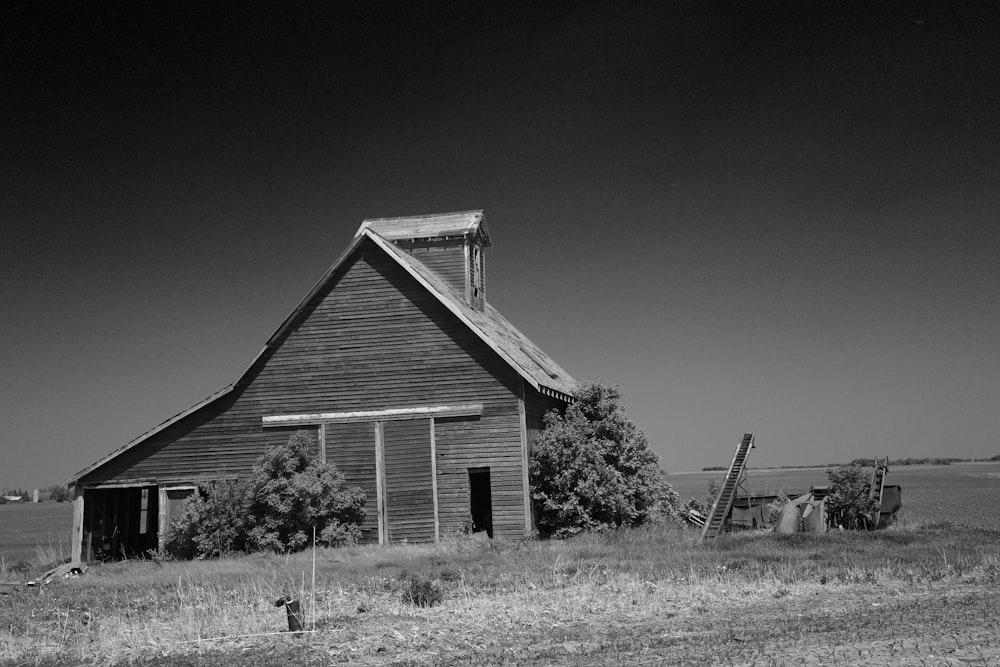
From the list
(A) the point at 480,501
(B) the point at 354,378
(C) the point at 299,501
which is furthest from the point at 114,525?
(A) the point at 480,501

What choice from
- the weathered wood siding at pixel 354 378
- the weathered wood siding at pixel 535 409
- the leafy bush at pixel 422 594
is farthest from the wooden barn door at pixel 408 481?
the leafy bush at pixel 422 594

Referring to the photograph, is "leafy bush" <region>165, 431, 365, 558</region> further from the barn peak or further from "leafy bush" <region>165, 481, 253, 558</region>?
the barn peak

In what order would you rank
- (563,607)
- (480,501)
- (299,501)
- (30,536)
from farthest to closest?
(30,536) → (480,501) → (299,501) → (563,607)

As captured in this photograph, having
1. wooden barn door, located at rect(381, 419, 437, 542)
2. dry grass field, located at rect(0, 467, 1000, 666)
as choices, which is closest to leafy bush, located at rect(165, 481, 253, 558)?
dry grass field, located at rect(0, 467, 1000, 666)

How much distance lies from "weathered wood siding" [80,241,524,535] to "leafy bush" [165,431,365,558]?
1.09 metres

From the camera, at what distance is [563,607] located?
47.7ft

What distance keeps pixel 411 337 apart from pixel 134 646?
15640 mm

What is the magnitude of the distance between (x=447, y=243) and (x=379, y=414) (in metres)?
7.45

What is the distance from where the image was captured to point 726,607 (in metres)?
14.2

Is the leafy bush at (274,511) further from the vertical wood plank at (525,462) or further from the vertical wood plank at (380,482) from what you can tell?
the vertical wood plank at (525,462)

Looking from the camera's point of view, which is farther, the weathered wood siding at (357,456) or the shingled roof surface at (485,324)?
the weathered wood siding at (357,456)

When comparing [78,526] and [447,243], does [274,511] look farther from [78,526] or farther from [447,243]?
[447,243]

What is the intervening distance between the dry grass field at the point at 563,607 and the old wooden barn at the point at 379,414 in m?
3.16

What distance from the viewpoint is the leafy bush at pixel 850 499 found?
2541 centimetres
